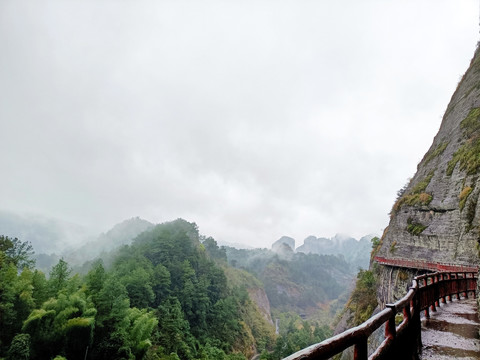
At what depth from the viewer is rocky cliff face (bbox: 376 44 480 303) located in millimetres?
16891

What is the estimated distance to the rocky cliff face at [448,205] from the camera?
665 inches

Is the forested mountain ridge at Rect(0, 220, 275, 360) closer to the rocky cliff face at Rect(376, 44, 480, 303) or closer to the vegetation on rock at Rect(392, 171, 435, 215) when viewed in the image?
the rocky cliff face at Rect(376, 44, 480, 303)

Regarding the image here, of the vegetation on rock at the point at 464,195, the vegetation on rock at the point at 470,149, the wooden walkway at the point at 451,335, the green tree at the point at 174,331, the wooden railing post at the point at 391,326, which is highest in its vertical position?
the vegetation on rock at the point at 470,149

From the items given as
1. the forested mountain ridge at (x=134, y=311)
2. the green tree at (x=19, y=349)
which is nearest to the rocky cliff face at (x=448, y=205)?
the forested mountain ridge at (x=134, y=311)

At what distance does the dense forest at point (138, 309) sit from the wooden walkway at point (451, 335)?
1929cm

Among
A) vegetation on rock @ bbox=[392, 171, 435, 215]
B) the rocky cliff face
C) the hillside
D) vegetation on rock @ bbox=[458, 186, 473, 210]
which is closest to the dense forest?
the rocky cliff face

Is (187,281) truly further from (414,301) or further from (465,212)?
(414,301)

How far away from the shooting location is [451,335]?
5.73 metres

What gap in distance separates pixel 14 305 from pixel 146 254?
3737cm

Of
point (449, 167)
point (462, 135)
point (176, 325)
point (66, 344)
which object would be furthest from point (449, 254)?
point (176, 325)

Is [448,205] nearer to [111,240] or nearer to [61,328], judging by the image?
[61,328]

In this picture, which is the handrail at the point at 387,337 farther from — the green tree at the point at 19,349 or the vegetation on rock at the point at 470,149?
the green tree at the point at 19,349

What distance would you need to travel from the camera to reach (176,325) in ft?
117

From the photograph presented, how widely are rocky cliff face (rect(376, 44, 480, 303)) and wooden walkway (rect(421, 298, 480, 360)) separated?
33.3 feet
